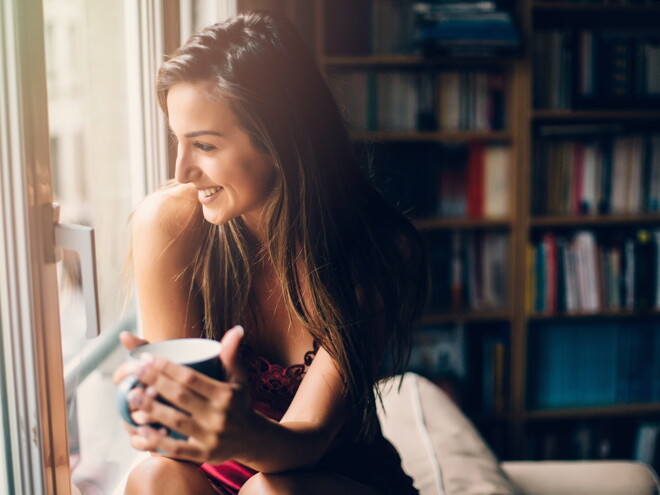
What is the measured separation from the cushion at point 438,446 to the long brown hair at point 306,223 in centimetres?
28

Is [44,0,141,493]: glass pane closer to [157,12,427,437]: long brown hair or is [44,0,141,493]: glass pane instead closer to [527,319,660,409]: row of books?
[157,12,427,437]: long brown hair

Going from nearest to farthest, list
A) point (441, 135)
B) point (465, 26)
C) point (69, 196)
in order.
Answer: point (69, 196) < point (465, 26) < point (441, 135)

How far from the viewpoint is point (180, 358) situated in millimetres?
528

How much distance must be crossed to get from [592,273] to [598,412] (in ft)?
1.53

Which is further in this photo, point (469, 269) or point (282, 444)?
point (469, 269)

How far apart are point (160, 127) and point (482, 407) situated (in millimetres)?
1572

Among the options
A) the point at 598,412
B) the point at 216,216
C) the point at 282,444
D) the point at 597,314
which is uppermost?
the point at 216,216

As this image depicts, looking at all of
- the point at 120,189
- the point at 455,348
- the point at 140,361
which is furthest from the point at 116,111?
the point at 455,348

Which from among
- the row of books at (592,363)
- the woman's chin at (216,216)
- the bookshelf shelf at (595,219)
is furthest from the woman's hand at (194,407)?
the row of books at (592,363)

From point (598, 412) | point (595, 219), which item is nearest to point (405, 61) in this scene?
point (595, 219)

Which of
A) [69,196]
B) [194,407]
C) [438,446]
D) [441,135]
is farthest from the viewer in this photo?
[441,135]

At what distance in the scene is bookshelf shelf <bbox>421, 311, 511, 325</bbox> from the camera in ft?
7.04

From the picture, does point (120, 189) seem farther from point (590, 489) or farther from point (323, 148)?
point (590, 489)

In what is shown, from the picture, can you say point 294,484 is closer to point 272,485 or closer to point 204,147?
point 272,485
